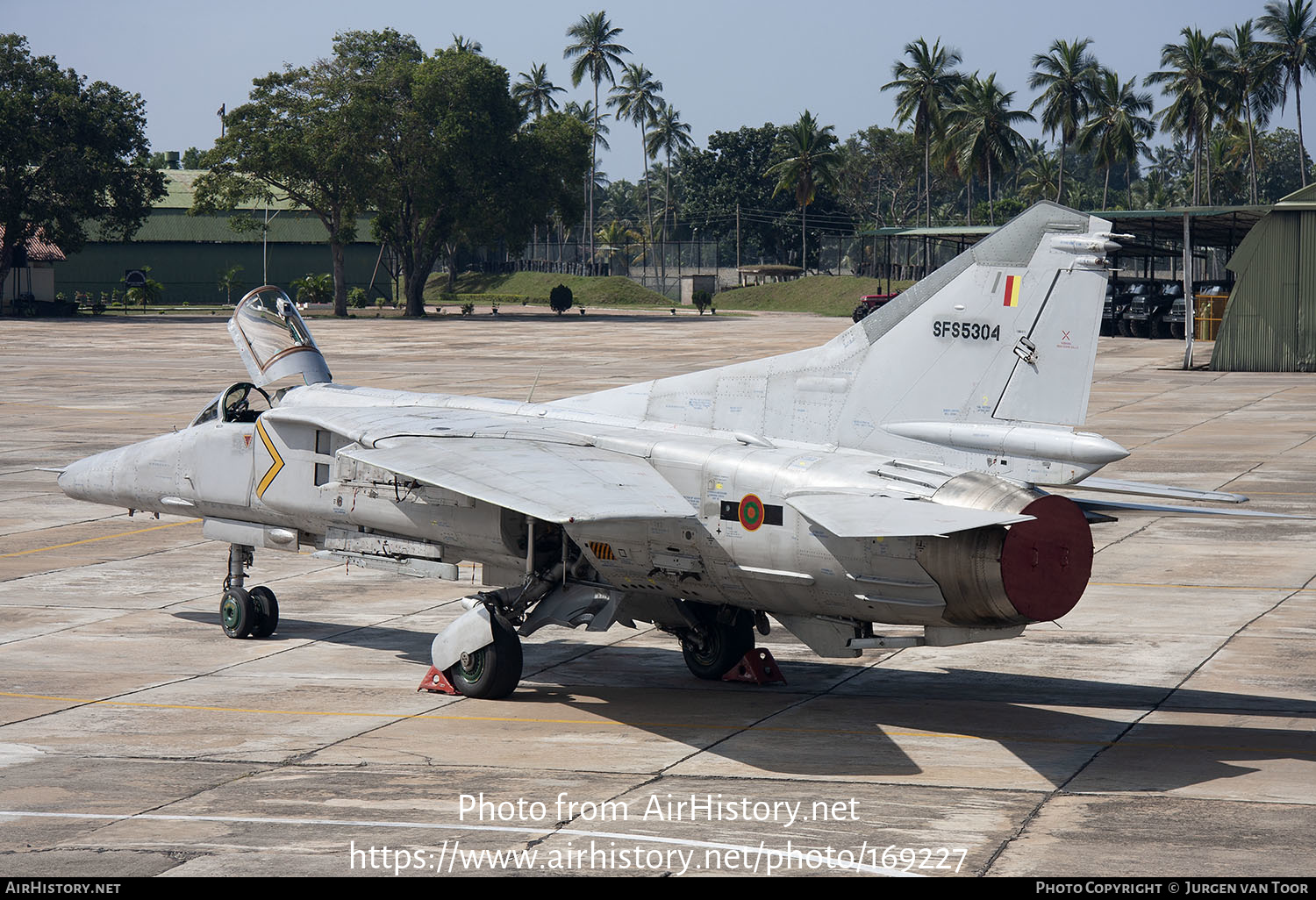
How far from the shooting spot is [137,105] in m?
98.6

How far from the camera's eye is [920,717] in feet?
42.7

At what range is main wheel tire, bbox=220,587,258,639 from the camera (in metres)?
16.4

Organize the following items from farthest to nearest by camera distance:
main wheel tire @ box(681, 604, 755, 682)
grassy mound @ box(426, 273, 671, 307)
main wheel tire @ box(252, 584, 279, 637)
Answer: grassy mound @ box(426, 273, 671, 307) → main wheel tire @ box(252, 584, 279, 637) → main wheel tire @ box(681, 604, 755, 682)

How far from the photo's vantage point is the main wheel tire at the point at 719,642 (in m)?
14.4

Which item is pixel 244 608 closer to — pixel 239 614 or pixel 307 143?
pixel 239 614

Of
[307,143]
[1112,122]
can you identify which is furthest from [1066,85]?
[307,143]

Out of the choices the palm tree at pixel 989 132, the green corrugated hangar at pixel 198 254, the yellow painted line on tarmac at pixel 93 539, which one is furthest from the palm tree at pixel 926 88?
the yellow painted line on tarmac at pixel 93 539

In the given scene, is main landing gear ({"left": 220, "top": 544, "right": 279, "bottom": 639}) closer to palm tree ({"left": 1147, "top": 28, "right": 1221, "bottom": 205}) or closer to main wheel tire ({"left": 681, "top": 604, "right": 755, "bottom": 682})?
main wheel tire ({"left": 681, "top": 604, "right": 755, "bottom": 682})

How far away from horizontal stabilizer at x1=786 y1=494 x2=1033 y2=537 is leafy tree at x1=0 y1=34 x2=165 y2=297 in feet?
312

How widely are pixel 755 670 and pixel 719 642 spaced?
497 millimetres

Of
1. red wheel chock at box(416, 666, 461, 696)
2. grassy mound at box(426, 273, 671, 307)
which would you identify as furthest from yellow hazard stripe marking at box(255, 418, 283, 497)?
grassy mound at box(426, 273, 671, 307)

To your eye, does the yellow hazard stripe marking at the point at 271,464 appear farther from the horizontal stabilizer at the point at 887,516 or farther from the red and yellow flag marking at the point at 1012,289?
the red and yellow flag marking at the point at 1012,289

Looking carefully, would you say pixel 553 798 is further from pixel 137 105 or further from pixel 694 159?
pixel 694 159

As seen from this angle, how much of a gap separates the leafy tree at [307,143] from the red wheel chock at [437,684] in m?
84.7
